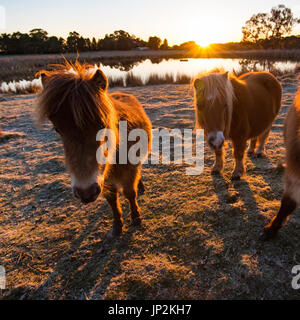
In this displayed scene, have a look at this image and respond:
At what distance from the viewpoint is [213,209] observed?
101 inches

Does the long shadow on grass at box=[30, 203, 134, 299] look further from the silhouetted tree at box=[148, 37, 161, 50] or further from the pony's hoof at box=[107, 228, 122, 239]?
the silhouetted tree at box=[148, 37, 161, 50]

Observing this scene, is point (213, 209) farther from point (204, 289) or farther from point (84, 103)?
point (84, 103)

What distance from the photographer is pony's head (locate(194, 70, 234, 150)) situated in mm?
2461

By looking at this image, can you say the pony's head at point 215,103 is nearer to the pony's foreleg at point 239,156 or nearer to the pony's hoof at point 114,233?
the pony's foreleg at point 239,156

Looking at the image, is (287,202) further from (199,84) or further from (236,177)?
(199,84)

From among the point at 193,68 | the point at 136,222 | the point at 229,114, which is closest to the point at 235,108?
the point at 229,114

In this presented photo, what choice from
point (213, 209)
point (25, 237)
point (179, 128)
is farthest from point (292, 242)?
point (179, 128)

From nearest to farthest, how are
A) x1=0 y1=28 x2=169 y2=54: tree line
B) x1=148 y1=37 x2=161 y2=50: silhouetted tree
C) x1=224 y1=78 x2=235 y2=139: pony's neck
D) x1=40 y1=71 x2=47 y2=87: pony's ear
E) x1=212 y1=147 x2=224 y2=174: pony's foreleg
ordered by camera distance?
x1=40 y1=71 x2=47 y2=87: pony's ear → x1=224 y1=78 x2=235 y2=139: pony's neck → x1=212 y1=147 x2=224 y2=174: pony's foreleg → x1=0 y1=28 x2=169 y2=54: tree line → x1=148 y1=37 x2=161 y2=50: silhouetted tree

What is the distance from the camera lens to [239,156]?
3.17 m

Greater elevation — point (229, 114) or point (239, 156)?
point (229, 114)

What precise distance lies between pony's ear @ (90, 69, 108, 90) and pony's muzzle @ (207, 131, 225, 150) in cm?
151

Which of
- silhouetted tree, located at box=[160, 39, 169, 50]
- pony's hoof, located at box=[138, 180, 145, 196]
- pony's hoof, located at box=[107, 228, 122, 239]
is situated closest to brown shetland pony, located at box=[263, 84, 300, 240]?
pony's hoof, located at box=[107, 228, 122, 239]

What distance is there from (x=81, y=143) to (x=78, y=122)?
15 cm

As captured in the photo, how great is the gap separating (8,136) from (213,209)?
19.4ft
